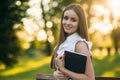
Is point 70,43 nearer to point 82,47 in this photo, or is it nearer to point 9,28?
point 82,47

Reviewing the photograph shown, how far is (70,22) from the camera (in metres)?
4.18

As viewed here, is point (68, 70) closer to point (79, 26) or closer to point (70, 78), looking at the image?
point (70, 78)

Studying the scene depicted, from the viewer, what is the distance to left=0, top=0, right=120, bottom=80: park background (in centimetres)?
2064

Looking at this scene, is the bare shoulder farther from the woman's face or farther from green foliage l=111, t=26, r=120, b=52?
green foliage l=111, t=26, r=120, b=52

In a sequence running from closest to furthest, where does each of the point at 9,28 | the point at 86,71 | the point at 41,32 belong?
1. the point at 86,71
2. the point at 9,28
3. the point at 41,32

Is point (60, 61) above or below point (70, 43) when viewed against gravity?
below

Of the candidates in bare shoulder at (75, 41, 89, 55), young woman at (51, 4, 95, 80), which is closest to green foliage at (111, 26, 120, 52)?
young woman at (51, 4, 95, 80)

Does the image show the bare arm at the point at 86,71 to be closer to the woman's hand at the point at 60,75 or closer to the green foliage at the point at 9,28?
the woman's hand at the point at 60,75

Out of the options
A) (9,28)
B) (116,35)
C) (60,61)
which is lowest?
(116,35)

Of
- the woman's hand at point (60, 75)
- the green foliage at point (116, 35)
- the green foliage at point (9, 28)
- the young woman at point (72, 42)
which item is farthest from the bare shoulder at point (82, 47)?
the green foliage at point (116, 35)

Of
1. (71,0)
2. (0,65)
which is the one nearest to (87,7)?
(71,0)

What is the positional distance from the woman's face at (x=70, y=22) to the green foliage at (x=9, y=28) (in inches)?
612

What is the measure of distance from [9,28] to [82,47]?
1710cm

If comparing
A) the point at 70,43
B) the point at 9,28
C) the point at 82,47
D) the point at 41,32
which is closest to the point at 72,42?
the point at 70,43
